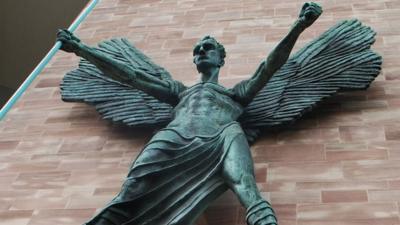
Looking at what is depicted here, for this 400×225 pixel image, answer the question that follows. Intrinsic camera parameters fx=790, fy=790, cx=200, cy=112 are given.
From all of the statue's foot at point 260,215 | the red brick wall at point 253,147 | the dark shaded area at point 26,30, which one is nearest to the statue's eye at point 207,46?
the red brick wall at point 253,147

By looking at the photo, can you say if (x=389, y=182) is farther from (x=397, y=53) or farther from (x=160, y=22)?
(x=160, y=22)

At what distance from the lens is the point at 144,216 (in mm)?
3703

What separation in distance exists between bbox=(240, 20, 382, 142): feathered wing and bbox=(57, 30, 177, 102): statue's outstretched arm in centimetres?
50

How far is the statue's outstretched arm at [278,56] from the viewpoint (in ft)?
13.2

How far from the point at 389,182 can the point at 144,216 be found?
1.29 metres

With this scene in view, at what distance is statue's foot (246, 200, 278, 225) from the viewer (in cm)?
345

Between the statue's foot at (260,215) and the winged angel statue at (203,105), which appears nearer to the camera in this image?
the statue's foot at (260,215)

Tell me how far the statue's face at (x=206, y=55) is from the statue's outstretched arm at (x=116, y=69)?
23 cm

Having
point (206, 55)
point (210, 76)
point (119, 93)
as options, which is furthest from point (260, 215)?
point (119, 93)

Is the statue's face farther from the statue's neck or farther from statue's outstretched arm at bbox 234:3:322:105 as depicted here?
statue's outstretched arm at bbox 234:3:322:105

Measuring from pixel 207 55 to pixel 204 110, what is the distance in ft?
1.68

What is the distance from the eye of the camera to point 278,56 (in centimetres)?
421

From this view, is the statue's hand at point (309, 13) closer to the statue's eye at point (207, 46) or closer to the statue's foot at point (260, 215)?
the statue's eye at point (207, 46)

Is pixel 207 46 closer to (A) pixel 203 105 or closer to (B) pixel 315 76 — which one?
(A) pixel 203 105
